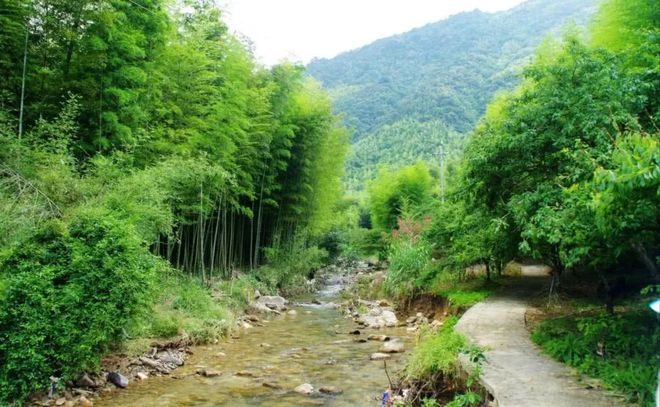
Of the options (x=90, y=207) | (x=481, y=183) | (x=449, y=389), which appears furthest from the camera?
(x=481, y=183)

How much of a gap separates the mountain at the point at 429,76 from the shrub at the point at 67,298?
46.3 m

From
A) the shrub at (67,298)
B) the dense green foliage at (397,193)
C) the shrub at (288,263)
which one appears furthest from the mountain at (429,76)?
the shrub at (67,298)

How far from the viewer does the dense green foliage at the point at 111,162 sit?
20.1 ft

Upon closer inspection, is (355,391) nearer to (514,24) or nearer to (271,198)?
(271,198)

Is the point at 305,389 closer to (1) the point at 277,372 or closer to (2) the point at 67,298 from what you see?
(1) the point at 277,372

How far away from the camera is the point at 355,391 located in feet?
22.9

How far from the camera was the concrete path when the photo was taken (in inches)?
176

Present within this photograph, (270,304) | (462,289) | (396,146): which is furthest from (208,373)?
(396,146)

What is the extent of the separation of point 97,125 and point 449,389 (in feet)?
24.1

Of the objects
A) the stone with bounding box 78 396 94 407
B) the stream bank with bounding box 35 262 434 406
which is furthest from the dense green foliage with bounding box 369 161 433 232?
A: the stone with bounding box 78 396 94 407

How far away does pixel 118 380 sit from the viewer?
7.08 m

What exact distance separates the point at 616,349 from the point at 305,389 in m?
3.94

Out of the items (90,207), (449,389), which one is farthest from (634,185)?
(90,207)

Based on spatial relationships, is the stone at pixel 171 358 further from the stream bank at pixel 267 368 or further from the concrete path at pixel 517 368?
the concrete path at pixel 517 368
